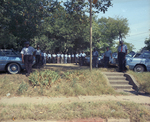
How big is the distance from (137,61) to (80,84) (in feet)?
15.7

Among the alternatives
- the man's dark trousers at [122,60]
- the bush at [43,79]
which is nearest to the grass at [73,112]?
the bush at [43,79]

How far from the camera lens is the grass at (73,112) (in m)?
A: 3.94

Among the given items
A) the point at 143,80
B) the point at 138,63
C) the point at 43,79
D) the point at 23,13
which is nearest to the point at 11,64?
the point at 43,79

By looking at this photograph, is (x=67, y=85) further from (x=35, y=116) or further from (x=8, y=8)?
(x=8, y=8)

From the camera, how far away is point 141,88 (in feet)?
23.1

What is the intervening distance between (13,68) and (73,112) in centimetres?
549

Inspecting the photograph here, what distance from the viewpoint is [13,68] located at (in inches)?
326

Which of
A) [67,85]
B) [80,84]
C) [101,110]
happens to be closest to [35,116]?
[101,110]

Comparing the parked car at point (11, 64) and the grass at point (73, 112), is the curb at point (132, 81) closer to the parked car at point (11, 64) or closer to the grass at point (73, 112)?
the grass at point (73, 112)

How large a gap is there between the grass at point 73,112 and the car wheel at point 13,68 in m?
3.89

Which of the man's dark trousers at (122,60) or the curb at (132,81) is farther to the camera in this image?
the man's dark trousers at (122,60)

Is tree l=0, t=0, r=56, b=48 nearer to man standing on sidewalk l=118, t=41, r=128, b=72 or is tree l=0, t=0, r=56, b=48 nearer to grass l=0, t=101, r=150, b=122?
man standing on sidewalk l=118, t=41, r=128, b=72

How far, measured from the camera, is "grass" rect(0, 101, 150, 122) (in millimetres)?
3942

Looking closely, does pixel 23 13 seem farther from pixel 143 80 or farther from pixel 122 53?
pixel 143 80
